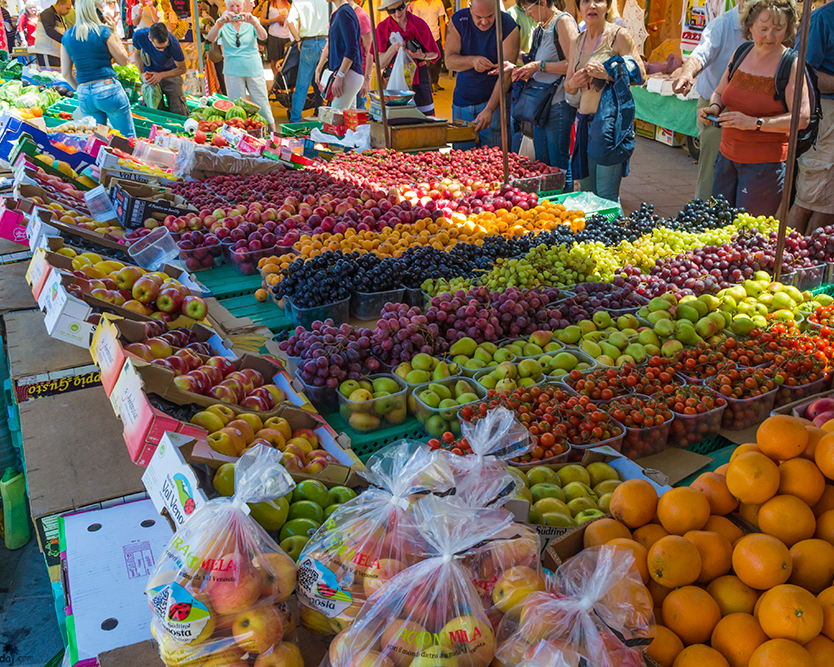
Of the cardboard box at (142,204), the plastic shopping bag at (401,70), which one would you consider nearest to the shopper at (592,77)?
the plastic shopping bag at (401,70)

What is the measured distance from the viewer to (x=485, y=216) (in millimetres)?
4051

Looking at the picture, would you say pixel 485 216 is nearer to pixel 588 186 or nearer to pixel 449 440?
pixel 588 186

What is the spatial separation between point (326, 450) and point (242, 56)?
7.42 m

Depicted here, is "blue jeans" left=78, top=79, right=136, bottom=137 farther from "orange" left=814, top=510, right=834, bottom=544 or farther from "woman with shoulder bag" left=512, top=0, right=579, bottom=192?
"orange" left=814, top=510, right=834, bottom=544

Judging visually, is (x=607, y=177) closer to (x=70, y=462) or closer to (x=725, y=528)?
(x=725, y=528)

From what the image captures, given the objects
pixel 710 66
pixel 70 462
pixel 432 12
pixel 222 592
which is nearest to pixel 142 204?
pixel 70 462

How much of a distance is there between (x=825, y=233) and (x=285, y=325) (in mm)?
2871

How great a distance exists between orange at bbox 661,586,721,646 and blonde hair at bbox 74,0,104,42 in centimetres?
643

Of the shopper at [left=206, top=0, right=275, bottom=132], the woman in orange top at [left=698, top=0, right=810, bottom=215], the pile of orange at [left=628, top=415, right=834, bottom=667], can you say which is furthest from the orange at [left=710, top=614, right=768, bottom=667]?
the shopper at [left=206, top=0, right=275, bottom=132]

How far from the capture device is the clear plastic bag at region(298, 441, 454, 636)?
106 cm

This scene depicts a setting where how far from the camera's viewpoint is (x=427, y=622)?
974 mm

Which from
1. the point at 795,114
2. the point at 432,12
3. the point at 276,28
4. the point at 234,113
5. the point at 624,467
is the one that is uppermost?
→ the point at 432,12

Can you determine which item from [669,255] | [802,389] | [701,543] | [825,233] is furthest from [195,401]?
[825,233]

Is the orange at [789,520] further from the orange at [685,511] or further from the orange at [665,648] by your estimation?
the orange at [665,648]
